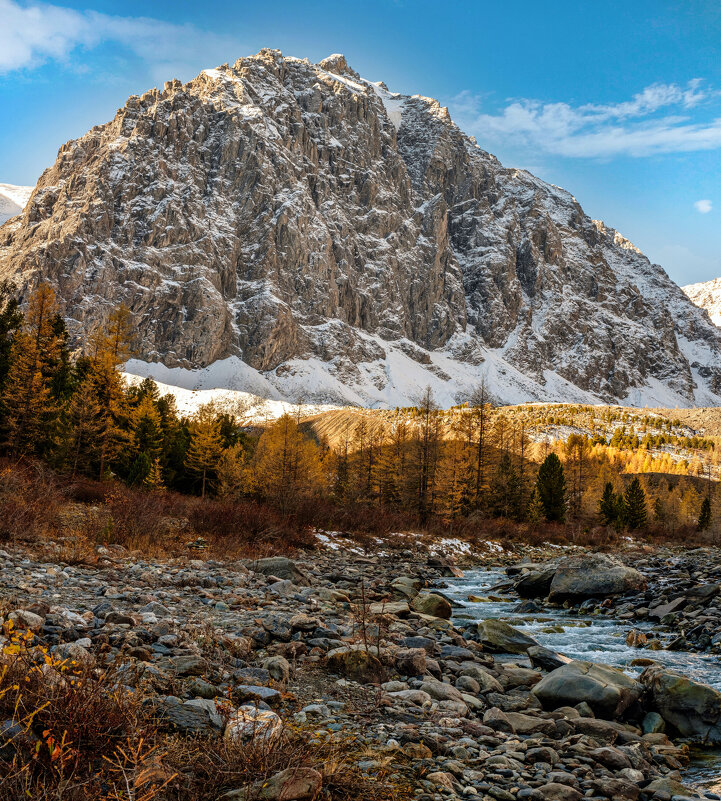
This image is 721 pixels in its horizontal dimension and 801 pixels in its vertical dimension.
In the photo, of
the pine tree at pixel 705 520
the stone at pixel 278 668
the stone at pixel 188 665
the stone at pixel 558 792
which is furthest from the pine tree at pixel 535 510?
the stone at pixel 188 665

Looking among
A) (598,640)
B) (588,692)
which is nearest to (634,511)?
(598,640)

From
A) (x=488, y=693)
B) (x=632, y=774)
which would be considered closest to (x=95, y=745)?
(x=632, y=774)

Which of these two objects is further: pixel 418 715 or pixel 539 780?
pixel 418 715

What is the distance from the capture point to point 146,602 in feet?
25.0

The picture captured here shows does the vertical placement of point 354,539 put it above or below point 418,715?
below

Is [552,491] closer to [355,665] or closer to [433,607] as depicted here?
[433,607]

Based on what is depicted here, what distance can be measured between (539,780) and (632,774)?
1189 millimetres

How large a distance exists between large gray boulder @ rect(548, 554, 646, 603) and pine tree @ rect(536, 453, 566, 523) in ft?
134

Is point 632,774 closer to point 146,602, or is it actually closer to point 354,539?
point 146,602

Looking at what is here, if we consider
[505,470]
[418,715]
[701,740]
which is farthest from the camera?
[505,470]

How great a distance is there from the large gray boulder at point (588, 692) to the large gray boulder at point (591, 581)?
10.7 metres

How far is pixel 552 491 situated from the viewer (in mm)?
58344

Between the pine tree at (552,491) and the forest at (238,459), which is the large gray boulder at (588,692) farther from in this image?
the pine tree at (552,491)

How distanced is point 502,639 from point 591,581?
30.4 ft
